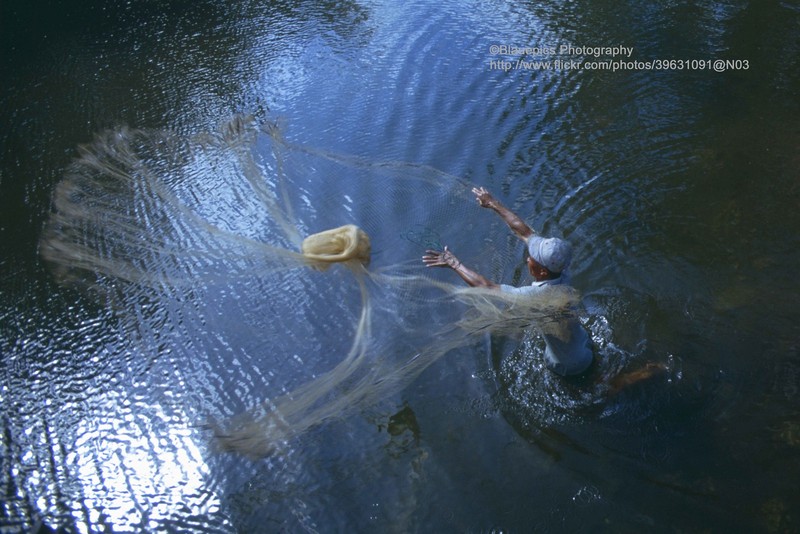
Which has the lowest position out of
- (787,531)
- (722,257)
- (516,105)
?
(787,531)

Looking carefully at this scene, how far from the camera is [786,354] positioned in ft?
13.1

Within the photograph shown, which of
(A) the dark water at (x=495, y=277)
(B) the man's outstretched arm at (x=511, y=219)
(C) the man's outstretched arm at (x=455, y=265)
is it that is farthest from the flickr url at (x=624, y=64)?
(C) the man's outstretched arm at (x=455, y=265)

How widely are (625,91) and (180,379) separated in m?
4.85

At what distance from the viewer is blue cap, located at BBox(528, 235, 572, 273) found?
138 inches

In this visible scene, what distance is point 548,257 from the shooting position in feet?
11.5

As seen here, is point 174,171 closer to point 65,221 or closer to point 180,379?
point 65,221

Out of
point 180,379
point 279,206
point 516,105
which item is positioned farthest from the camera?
point 516,105

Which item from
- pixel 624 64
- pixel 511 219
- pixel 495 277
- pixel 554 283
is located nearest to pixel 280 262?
pixel 495 277

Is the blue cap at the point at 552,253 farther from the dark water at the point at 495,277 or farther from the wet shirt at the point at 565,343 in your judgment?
the dark water at the point at 495,277

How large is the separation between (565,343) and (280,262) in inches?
90.3

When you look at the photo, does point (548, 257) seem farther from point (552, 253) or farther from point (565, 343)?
point (565, 343)

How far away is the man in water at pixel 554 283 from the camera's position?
11.6 ft

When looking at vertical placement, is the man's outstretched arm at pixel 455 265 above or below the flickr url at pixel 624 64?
below

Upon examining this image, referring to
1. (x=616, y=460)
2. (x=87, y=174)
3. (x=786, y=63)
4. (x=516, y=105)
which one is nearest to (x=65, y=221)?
(x=87, y=174)
